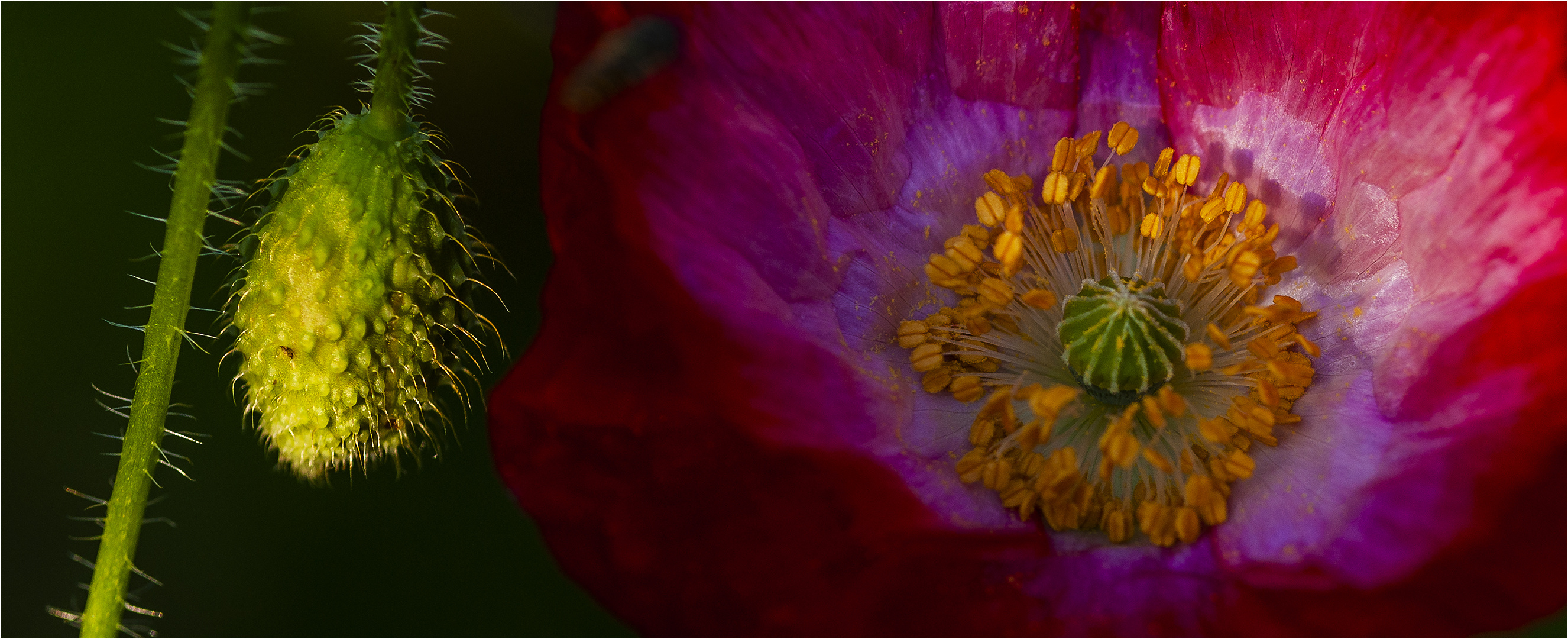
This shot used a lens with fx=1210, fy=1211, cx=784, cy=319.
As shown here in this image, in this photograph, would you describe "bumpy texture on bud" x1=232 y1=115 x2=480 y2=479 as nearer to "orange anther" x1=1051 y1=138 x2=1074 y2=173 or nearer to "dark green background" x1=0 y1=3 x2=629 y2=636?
"dark green background" x1=0 y1=3 x2=629 y2=636

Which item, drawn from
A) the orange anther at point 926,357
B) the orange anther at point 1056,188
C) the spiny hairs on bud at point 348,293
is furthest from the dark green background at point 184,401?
the orange anther at point 1056,188

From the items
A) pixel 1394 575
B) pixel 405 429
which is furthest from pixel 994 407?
pixel 405 429

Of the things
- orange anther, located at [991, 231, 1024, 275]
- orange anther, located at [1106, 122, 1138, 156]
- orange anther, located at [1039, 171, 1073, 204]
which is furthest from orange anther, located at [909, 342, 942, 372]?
orange anther, located at [1106, 122, 1138, 156]

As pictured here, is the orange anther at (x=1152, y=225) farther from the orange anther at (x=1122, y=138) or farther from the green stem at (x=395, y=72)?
the green stem at (x=395, y=72)


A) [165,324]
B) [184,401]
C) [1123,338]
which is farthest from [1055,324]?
[184,401]

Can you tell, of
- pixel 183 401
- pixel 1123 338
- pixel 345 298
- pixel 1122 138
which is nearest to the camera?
pixel 345 298

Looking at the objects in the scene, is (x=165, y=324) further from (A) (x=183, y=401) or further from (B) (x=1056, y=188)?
(B) (x=1056, y=188)
